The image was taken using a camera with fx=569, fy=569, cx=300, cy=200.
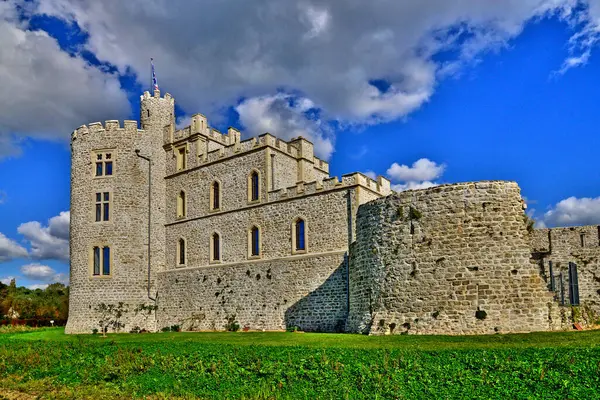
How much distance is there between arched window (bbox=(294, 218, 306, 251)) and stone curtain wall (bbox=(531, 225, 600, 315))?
10.8 m

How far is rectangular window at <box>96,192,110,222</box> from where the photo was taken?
35.6 m

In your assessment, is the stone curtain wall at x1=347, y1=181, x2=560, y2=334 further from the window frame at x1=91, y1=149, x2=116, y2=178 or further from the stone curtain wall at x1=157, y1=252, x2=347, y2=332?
the window frame at x1=91, y1=149, x2=116, y2=178

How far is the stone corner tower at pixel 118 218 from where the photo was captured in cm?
3450

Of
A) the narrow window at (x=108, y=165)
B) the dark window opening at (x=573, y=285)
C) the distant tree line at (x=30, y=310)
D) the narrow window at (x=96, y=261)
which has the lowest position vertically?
the distant tree line at (x=30, y=310)

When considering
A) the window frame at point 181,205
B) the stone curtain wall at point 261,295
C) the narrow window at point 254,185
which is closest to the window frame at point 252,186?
A: the narrow window at point 254,185

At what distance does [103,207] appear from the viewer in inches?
1404

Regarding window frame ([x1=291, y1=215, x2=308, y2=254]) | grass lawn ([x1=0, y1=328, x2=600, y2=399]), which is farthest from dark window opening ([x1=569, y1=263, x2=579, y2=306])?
window frame ([x1=291, y1=215, x2=308, y2=254])

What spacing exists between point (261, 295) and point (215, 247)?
16.2 feet

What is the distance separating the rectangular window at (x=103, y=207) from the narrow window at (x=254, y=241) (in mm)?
10326

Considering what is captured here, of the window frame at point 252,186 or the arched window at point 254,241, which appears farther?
the window frame at point 252,186

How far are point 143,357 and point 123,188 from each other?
2030 centimetres

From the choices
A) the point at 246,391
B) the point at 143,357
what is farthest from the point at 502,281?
the point at 143,357

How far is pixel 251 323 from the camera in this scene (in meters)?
29.8

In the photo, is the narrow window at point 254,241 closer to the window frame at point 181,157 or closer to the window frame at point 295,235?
the window frame at point 295,235
